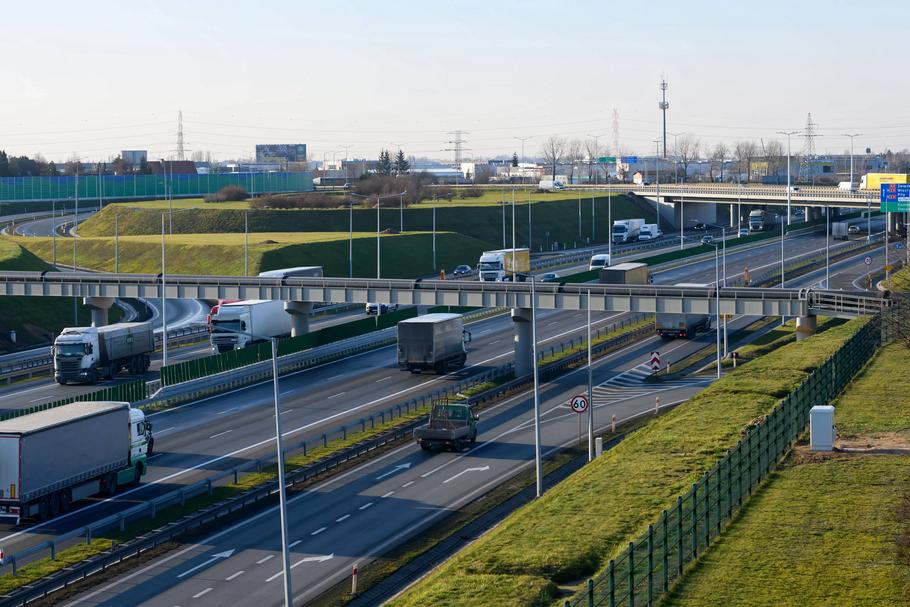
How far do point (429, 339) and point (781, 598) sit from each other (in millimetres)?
50565

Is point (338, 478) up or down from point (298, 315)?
down

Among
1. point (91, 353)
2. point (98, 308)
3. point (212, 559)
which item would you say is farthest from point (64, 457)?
point (98, 308)

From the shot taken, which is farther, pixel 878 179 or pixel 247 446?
pixel 878 179

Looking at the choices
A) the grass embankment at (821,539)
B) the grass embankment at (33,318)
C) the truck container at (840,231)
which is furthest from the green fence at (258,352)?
the truck container at (840,231)

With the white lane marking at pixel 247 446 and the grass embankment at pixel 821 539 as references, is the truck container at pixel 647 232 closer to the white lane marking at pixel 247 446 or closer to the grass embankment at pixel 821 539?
the white lane marking at pixel 247 446

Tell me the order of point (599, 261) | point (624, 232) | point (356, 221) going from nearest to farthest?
1. point (599, 261)
2. point (356, 221)
3. point (624, 232)

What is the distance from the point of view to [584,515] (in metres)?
35.4

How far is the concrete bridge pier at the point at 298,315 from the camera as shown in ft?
290

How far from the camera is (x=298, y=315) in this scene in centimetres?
8906

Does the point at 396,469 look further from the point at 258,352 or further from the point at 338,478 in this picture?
the point at 258,352

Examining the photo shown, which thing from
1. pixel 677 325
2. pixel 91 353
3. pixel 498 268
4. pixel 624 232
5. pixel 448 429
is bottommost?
pixel 448 429

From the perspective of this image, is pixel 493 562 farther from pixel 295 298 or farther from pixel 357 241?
pixel 357 241

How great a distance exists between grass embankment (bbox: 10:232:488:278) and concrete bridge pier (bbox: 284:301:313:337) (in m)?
38.0

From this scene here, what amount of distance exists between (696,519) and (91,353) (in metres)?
53.3
